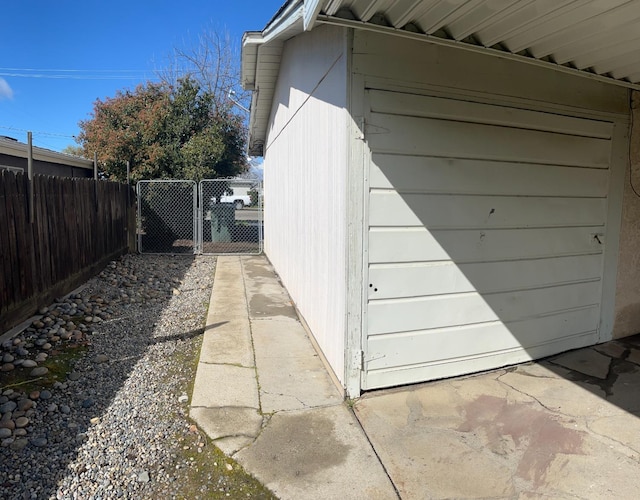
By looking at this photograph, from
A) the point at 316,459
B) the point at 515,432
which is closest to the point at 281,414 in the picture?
the point at 316,459

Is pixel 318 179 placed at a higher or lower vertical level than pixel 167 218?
higher

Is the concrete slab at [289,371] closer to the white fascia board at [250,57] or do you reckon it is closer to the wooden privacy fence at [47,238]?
the wooden privacy fence at [47,238]

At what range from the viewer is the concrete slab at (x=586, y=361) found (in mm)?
3795

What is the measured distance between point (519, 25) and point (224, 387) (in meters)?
3.31

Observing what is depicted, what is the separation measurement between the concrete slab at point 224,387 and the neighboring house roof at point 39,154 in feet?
15.7

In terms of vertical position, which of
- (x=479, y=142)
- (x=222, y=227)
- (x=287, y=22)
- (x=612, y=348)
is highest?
(x=287, y=22)

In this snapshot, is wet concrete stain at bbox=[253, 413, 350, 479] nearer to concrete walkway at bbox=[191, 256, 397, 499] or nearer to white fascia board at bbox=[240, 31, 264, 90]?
concrete walkway at bbox=[191, 256, 397, 499]

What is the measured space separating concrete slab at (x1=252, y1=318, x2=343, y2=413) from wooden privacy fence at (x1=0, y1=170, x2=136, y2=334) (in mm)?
2575

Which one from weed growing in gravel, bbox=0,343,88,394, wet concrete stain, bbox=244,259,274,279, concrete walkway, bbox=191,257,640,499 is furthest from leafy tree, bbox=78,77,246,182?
concrete walkway, bbox=191,257,640,499

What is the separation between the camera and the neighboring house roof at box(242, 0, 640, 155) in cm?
246

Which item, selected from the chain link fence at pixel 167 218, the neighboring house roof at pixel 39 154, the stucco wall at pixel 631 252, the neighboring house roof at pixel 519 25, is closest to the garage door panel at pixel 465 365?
the stucco wall at pixel 631 252

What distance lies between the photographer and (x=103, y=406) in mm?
3250

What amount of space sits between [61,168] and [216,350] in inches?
297

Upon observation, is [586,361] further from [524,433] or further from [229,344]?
[229,344]
